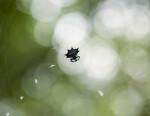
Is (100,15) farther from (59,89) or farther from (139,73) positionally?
(59,89)

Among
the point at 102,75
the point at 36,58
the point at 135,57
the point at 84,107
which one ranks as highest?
the point at 135,57

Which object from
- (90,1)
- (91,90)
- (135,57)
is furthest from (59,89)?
(135,57)

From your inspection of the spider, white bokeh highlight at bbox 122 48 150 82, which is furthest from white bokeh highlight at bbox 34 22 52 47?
white bokeh highlight at bbox 122 48 150 82

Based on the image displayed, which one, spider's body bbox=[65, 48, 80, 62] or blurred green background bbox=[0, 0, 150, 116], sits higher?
blurred green background bbox=[0, 0, 150, 116]

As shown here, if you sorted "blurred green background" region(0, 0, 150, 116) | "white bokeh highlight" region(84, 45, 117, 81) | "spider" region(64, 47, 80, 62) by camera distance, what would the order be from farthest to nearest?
"white bokeh highlight" region(84, 45, 117, 81)
"blurred green background" region(0, 0, 150, 116)
"spider" region(64, 47, 80, 62)

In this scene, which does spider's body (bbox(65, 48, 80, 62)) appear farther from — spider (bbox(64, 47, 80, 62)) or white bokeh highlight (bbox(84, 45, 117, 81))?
white bokeh highlight (bbox(84, 45, 117, 81))

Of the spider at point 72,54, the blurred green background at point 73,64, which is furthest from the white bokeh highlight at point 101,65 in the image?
the spider at point 72,54

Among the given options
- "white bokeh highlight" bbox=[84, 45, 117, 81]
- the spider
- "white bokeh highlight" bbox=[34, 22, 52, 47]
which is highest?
"white bokeh highlight" bbox=[84, 45, 117, 81]

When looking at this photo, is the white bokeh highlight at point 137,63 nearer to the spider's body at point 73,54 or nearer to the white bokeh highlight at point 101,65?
the white bokeh highlight at point 101,65
